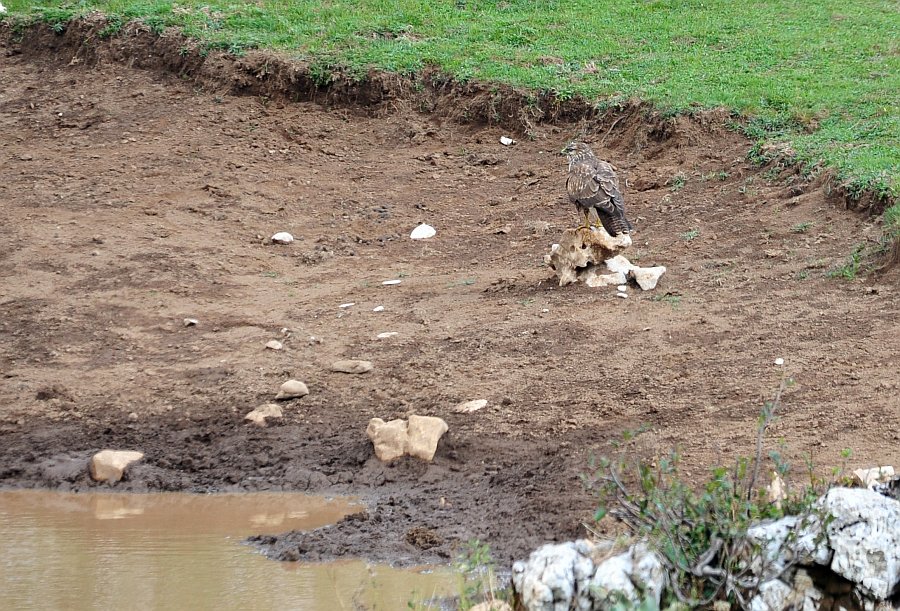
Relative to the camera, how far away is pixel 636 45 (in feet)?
42.4

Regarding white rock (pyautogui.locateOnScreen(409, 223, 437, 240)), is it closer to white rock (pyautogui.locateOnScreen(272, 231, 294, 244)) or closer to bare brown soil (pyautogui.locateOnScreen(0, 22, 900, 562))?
bare brown soil (pyautogui.locateOnScreen(0, 22, 900, 562))

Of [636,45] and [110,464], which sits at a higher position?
[636,45]

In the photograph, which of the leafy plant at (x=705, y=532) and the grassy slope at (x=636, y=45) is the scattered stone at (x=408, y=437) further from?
the grassy slope at (x=636, y=45)

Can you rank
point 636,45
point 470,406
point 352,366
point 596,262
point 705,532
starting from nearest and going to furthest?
point 705,532 < point 470,406 < point 352,366 < point 596,262 < point 636,45

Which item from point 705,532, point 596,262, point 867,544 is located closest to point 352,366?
point 596,262

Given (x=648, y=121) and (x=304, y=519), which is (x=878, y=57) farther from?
(x=304, y=519)

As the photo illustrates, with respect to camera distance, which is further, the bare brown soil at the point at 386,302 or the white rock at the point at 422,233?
the white rock at the point at 422,233

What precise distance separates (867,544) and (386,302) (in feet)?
17.3

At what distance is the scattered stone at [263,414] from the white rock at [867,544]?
3863mm

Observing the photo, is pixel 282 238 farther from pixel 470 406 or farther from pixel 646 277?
pixel 470 406

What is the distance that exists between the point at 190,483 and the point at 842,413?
11.5 feet

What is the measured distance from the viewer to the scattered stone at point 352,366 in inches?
289

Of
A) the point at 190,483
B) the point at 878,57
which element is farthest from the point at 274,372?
the point at 878,57

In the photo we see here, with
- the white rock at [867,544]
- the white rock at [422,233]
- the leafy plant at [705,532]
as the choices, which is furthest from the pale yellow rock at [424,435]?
the white rock at [422,233]
